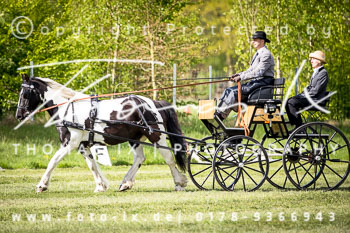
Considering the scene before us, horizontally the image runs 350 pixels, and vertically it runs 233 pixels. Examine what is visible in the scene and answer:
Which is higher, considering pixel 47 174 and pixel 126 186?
pixel 47 174

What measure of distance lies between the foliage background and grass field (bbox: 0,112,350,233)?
755cm

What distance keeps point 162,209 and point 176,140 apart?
2.44 metres

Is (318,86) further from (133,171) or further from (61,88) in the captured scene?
(61,88)

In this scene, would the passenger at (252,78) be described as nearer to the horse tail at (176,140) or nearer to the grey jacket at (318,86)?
the grey jacket at (318,86)

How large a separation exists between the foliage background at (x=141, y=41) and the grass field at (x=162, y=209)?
7551mm

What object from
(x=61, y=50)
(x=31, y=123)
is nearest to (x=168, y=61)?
(x=61, y=50)

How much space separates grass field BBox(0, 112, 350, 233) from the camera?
7.03 metres

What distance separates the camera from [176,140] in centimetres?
1035

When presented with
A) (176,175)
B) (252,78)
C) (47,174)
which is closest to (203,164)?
(176,175)

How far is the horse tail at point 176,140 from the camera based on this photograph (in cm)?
1016

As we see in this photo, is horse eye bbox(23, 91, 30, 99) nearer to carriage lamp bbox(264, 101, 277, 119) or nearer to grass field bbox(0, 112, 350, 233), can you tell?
grass field bbox(0, 112, 350, 233)

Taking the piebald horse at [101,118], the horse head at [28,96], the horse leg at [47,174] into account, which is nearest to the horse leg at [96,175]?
the piebald horse at [101,118]

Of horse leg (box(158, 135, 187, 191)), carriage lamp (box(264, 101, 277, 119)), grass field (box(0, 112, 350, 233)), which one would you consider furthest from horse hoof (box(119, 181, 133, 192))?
carriage lamp (box(264, 101, 277, 119))

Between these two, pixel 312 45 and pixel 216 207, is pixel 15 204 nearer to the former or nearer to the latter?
pixel 216 207
